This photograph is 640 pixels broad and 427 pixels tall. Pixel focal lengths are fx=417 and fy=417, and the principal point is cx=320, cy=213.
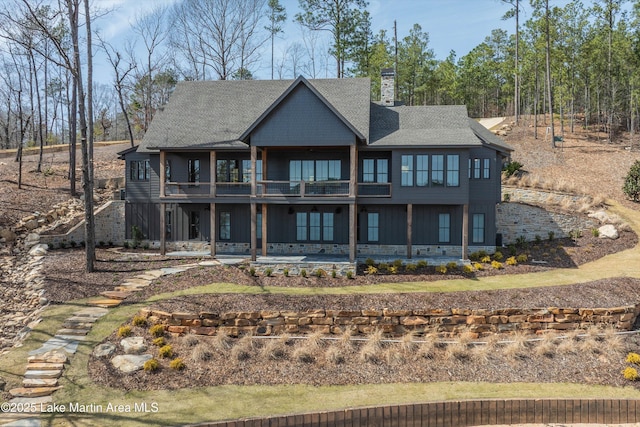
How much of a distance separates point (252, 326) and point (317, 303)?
2236 millimetres

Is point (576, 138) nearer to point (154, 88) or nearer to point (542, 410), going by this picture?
point (542, 410)

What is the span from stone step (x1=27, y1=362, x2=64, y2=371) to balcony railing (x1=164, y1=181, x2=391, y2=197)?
33.4ft

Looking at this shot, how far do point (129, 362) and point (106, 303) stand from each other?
401 centimetres

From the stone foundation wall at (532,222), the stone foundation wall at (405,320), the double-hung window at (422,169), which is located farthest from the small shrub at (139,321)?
the stone foundation wall at (532,222)

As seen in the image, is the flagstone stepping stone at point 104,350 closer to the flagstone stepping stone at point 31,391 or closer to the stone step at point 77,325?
the stone step at point 77,325

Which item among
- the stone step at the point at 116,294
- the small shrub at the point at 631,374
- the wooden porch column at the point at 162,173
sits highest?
the wooden porch column at the point at 162,173

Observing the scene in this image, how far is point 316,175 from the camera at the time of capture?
21156mm

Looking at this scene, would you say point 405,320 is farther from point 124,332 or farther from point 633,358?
point 124,332

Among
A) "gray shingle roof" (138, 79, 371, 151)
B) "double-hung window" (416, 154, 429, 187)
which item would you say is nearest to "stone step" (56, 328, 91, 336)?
"gray shingle roof" (138, 79, 371, 151)

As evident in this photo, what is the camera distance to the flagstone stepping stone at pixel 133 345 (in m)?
11.3

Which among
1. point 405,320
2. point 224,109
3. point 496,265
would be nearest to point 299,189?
point 224,109

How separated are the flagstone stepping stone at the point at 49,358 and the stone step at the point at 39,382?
0.72m

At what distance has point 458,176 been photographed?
18.7 metres

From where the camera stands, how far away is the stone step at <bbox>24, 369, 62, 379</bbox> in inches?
397
